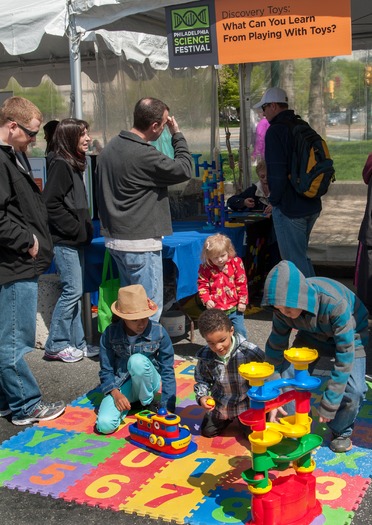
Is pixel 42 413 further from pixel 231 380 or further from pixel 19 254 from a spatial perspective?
pixel 231 380

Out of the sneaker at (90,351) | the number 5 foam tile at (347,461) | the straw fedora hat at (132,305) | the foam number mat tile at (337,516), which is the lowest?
the foam number mat tile at (337,516)

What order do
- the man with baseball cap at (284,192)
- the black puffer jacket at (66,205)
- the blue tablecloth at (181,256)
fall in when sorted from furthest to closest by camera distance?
the man with baseball cap at (284,192)
the blue tablecloth at (181,256)
the black puffer jacket at (66,205)

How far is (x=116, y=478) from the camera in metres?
3.98

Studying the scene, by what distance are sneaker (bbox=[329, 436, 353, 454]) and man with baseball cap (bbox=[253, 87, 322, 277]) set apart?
239 centimetres

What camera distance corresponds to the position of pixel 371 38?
8945 mm

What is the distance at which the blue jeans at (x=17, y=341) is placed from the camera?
4.60 m

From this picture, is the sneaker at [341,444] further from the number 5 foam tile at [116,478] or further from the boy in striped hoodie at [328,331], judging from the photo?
the number 5 foam tile at [116,478]

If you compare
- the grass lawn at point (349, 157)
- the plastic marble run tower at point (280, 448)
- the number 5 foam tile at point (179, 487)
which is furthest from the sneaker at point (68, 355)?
the grass lawn at point (349, 157)

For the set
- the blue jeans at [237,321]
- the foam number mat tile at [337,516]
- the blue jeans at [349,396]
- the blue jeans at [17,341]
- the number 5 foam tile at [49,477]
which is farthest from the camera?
the blue jeans at [237,321]

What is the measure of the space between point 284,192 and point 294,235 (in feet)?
1.22

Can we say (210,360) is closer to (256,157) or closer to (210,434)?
(210,434)

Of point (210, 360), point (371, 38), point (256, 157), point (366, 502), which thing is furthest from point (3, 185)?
point (371, 38)

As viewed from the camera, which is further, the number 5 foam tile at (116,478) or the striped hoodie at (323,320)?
the number 5 foam tile at (116,478)

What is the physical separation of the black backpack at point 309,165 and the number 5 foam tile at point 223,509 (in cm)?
303
